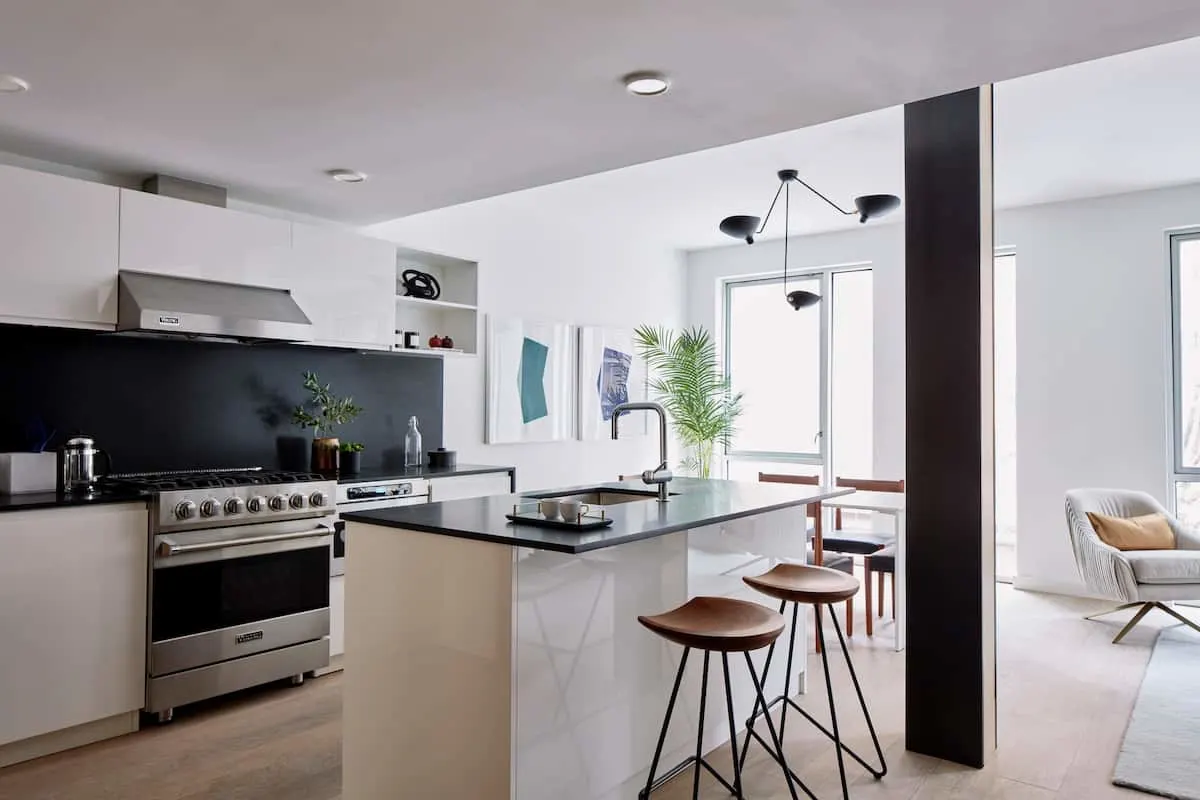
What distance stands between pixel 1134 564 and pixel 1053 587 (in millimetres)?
1368

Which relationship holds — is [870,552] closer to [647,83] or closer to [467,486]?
[467,486]

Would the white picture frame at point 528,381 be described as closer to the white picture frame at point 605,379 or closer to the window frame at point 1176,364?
the white picture frame at point 605,379

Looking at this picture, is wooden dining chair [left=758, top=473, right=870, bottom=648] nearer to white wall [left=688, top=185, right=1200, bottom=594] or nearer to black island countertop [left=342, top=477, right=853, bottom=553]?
black island countertop [left=342, top=477, right=853, bottom=553]

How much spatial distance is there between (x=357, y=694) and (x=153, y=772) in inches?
40.0

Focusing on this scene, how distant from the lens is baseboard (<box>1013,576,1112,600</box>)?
220 inches

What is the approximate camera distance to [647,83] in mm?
2559

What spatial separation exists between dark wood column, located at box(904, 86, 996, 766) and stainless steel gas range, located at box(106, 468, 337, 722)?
2668 mm

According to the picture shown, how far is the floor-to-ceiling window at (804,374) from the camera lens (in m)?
6.70

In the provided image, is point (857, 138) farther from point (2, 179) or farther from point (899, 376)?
point (2, 179)

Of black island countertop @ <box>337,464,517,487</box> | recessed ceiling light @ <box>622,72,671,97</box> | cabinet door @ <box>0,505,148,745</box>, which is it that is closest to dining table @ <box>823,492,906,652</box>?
black island countertop @ <box>337,464,517,487</box>

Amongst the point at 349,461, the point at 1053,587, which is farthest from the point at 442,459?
the point at 1053,587

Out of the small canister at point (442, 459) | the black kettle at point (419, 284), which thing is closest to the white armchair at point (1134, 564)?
the small canister at point (442, 459)

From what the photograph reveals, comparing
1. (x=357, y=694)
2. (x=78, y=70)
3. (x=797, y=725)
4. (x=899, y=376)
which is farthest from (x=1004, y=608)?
(x=78, y=70)

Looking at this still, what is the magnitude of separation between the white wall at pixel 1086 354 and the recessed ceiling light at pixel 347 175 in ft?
Result: 15.5
